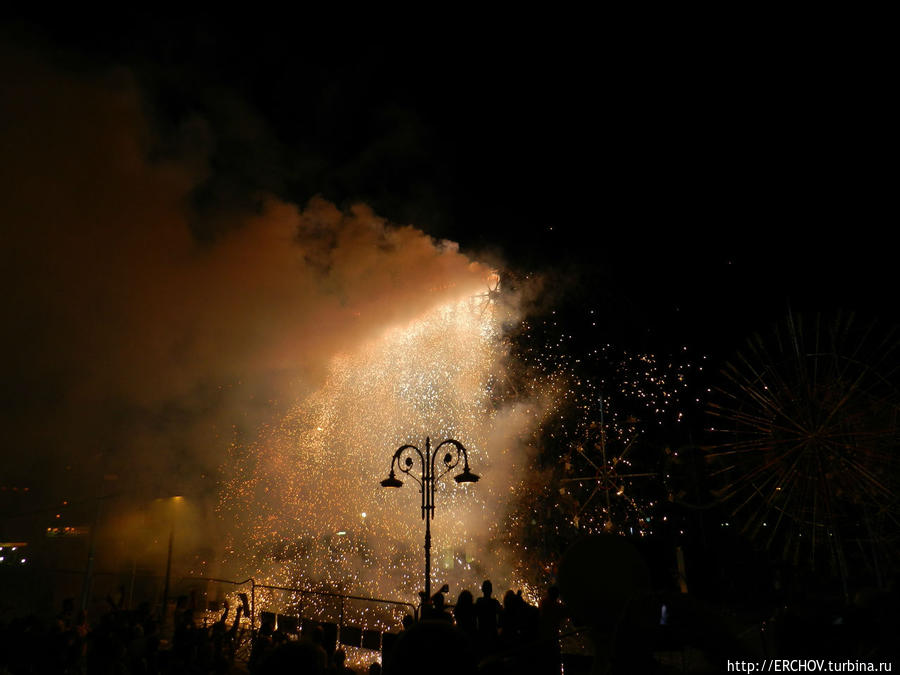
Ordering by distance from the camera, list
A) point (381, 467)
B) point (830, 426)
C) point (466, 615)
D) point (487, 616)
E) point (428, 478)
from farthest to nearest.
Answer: point (381, 467) → point (428, 478) → point (487, 616) → point (466, 615) → point (830, 426)

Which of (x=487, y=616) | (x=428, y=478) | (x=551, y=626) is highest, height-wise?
(x=428, y=478)

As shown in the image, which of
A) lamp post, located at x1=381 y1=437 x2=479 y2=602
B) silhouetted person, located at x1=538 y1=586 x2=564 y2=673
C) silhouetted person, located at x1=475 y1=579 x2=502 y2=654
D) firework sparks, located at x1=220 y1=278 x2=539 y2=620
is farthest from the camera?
firework sparks, located at x1=220 y1=278 x2=539 y2=620

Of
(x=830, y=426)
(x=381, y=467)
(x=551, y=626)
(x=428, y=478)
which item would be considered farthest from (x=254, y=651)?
(x=381, y=467)

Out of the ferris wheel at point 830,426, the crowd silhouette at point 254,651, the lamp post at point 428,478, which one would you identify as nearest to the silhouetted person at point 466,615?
the crowd silhouette at point 254,651

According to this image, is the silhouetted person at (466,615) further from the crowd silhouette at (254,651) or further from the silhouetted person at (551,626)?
the silhouetted person at (551,626)

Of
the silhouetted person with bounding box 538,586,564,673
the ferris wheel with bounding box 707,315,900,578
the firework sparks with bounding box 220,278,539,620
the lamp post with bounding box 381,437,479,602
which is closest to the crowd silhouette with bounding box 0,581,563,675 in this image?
the silhouetted person with bounding box 538,586,564,673

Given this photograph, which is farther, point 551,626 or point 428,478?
point 428,478

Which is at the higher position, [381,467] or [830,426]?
[381,467]

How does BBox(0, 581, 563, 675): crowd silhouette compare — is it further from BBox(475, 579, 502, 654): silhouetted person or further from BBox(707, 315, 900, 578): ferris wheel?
BBox(707, 315, 900, 578): ferris wheel

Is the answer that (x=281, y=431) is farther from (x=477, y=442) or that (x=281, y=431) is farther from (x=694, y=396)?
(x=694, y=396)

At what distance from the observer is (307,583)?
19672mm

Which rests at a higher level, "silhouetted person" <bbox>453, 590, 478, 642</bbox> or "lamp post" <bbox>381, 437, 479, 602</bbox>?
"lamp post" <bbox>381, 437, 479, 602</bbox>

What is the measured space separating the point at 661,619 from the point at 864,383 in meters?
5.24

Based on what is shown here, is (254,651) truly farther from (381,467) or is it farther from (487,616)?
(381,467)
